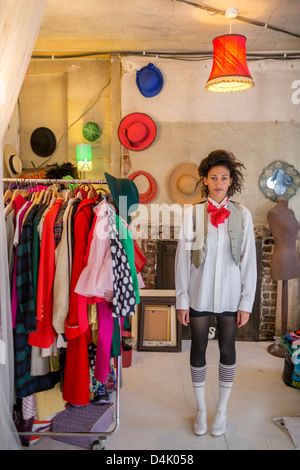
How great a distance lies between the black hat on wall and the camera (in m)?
4.73

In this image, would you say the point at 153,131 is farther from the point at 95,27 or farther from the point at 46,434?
the point at 46,434

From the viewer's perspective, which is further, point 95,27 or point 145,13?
point 95,27

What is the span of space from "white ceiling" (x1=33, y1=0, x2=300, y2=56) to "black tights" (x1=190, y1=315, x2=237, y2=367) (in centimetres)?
242

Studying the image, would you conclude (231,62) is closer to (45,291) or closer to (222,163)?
(222,163)

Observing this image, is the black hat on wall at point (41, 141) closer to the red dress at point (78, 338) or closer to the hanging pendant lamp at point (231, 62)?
the hanging pendant lamp at point (231, 62)

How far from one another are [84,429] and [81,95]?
3.57 meters

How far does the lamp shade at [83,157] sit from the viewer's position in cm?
439

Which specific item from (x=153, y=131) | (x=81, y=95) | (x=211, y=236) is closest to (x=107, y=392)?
(x=211, y=236)

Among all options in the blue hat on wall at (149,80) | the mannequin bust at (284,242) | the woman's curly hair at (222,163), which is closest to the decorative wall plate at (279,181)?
the mannequin bust at (284,242)

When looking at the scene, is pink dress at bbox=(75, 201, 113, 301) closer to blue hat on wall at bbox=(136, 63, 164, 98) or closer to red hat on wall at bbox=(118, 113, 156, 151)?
red hat on wall at bbox=(118, 113, 156, 151)

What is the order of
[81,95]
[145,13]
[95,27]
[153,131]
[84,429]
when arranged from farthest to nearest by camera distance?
[81,95], [153,131], [95,27], [145,13], [84,429]

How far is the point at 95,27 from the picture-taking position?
3740mm

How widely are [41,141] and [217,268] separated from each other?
3088 mm

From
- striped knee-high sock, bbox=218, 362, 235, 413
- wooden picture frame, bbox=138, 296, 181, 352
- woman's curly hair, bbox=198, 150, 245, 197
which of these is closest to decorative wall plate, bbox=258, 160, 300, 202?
wooden picture frame, bbox=138, 296, 181, 352
